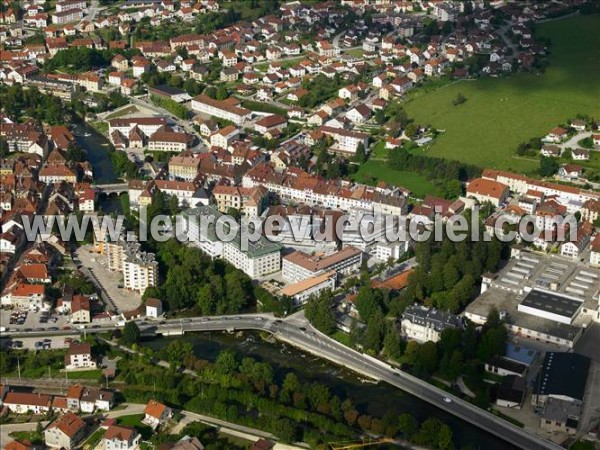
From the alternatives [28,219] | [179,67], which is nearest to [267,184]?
[28,219]

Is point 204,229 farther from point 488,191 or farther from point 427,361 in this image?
point 488,191

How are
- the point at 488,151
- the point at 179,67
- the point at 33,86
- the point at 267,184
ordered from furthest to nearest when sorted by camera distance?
the point at 179,67
the point at 33,86
the point at 488,151
the point at 267,184

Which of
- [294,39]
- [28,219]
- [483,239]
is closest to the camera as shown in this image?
[483,239]

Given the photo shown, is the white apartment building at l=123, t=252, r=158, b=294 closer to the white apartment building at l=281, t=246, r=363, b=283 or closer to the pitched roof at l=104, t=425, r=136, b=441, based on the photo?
the white apartment building at l=281, t=246, r=363, b=283

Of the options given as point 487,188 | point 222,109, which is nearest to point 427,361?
point 487,188

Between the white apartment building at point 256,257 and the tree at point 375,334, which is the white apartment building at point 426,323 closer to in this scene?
the tree at point 375,334

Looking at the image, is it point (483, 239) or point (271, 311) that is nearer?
point (271, 311)

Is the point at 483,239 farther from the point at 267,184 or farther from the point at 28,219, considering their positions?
the point at 28,219
